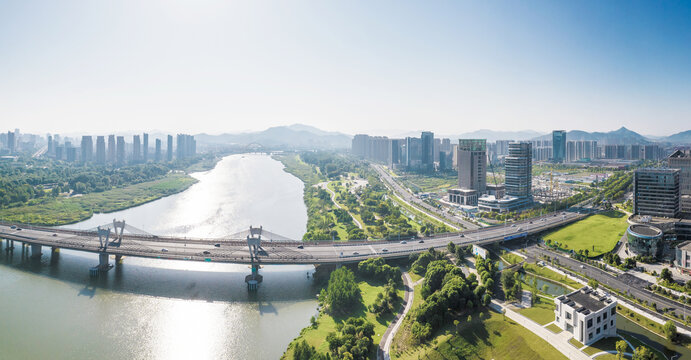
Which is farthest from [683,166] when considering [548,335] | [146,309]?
[146,309]

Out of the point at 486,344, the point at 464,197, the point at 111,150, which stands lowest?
the point at 486,344

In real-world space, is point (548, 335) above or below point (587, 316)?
below

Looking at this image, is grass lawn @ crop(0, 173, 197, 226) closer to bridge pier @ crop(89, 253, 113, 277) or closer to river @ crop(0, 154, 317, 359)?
river @ crop(0, 154, 317, 359)

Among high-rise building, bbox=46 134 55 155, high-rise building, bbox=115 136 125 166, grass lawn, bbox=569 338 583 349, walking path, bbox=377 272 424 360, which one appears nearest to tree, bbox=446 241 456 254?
walking path, bbox=377 272 424 360

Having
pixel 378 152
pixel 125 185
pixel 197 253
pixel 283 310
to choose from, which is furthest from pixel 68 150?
pixel 283 310

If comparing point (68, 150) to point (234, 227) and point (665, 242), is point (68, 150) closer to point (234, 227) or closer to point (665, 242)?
point (234, 227)

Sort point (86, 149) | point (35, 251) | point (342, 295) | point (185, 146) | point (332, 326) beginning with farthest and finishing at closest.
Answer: point (185, 146)
point (86, 149)
point (35, 251)
point (342, 295)
point (332, 326)

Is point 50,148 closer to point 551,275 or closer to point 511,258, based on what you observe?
point 511,258
